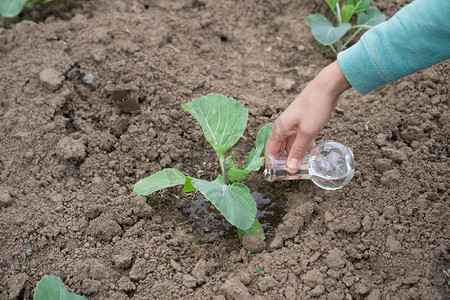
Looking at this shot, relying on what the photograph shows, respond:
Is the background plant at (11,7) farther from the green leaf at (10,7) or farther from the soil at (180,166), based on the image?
the soil at (180,166)

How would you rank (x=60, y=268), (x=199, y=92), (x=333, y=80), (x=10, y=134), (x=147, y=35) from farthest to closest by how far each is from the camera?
(x=147, y=35) < (x=199, y=92) < (x=10, y=134) < (x=60, y=268) < (x=333, y=80)

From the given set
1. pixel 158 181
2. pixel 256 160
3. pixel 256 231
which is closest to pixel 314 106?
pixel 256 160

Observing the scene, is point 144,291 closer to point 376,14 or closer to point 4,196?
point 4,196

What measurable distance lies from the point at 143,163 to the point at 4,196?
713 millimetres

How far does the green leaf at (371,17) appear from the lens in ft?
9.64

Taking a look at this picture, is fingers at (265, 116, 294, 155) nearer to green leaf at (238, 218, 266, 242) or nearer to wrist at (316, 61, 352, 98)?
wrist at (316, 61, 352, 98)

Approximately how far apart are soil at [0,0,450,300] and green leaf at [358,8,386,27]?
25cm

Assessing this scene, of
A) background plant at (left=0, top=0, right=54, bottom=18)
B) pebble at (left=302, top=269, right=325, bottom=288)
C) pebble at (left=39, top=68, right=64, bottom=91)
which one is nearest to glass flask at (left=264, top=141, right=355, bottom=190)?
pebble at (left=302, top=269, right=325, bottom=288)

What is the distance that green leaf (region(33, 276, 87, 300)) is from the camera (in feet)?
5.45

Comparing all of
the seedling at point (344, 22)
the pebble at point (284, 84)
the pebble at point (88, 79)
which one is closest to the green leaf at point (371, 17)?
the seedling at point (344, 22)

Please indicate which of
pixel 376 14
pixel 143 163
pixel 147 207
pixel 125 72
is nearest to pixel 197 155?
pixel 143 163

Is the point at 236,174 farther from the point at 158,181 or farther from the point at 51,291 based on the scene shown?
the point at 51,291

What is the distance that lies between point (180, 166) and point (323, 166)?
2.62ft

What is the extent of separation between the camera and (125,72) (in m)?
2.72
